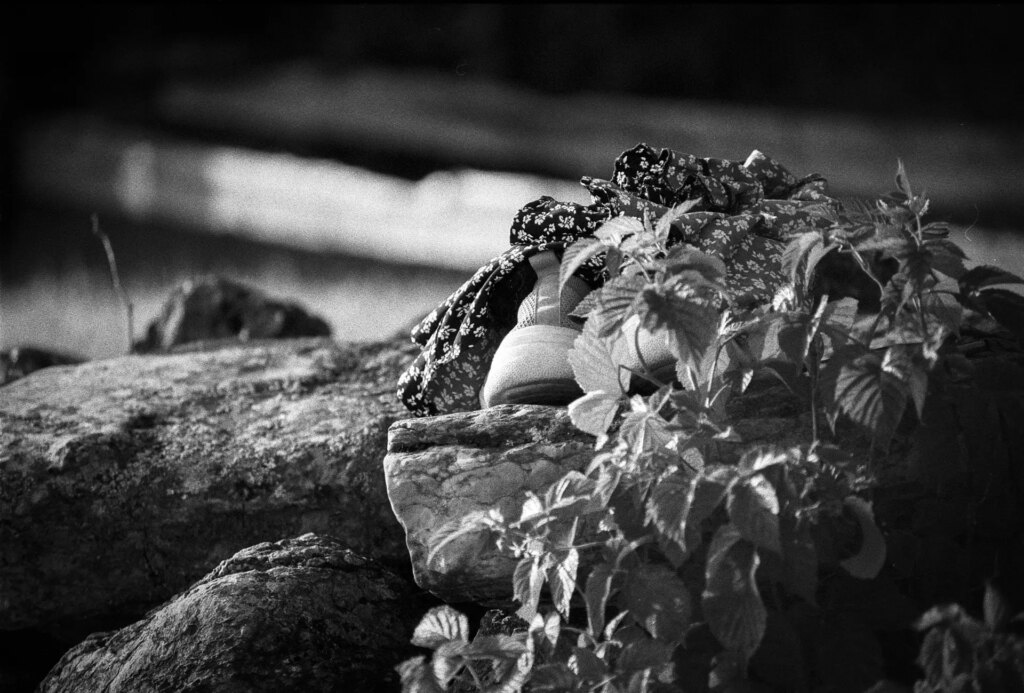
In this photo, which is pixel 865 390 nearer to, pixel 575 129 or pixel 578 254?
pixel 578 254

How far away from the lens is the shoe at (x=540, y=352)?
170 centimetres

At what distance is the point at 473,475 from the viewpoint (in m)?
1.62

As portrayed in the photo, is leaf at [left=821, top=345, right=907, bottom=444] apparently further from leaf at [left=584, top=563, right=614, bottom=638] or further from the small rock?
the small rock

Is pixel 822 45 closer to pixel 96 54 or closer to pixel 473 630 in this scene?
pixel 473 630

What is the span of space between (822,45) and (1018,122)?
0.67 metres

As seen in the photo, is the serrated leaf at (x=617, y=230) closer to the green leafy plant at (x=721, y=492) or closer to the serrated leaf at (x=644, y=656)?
the green leafy plant at (x=721, y=492)

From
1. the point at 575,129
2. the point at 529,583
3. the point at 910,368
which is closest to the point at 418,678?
the point at 529,583

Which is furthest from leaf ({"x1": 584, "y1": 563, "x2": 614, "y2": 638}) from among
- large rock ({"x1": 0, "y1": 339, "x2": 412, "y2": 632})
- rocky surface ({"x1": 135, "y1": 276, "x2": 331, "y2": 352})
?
rocky surface ({"x1": 135, "y1": 276, "x2": 331, "y2": 352})

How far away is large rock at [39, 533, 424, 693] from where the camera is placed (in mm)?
1666

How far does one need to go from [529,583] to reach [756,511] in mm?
347

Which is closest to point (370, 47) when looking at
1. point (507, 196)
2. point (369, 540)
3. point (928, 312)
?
point (507, 196)

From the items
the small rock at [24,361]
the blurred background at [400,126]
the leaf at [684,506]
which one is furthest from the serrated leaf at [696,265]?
the small rock at [24,361]

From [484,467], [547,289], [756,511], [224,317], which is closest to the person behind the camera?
[756,511]

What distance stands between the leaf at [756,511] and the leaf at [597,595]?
209mm
